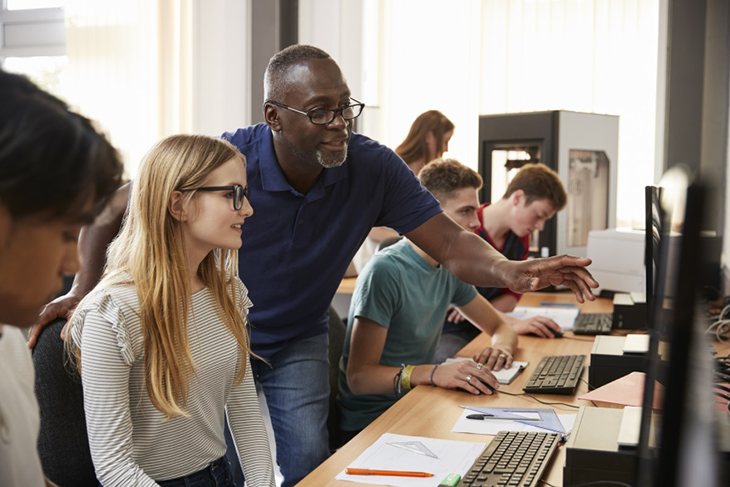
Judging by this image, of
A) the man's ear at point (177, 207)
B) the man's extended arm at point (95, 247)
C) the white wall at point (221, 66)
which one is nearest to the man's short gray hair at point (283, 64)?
the man's extended arm at point (95, 247)

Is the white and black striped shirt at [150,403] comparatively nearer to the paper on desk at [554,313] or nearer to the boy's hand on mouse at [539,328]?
the boy's hand on mouse at [539,328]

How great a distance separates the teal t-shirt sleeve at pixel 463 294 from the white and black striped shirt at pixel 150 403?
3.17ft

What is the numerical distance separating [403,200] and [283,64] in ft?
1.56

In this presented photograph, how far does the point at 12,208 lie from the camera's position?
597 mm

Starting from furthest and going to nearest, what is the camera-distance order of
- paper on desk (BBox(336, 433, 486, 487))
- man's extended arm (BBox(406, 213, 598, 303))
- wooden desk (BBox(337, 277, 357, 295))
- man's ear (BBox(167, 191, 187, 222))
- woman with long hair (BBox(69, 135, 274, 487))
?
wooden desk (BBox(337, 277, 357, 295)) < man's extended arm (BBox(406, 213, 598, 303)) < man's ear (BBox(167, 191, 187, 222)) < woman with long hair (BBox(69, 135, 274, 487)) < paper on desk (BBox(336, 433, 486, 487))

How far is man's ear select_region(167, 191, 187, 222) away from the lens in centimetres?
150

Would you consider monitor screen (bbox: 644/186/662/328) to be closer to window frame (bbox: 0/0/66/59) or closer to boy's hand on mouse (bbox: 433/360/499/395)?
boy's hand on mouse (bbox: 433/360/499/395)

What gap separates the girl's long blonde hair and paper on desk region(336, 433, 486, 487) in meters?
0.35

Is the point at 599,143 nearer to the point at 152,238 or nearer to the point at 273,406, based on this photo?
the point at 273,406

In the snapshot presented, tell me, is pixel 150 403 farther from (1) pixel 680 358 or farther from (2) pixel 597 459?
(1) pixel 680 358

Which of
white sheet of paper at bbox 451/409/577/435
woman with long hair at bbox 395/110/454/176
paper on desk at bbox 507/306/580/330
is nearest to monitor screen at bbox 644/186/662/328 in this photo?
white sheet of paper at bbox 451/409/577/435

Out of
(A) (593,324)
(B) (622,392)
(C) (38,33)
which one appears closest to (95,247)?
(B) (622,392)

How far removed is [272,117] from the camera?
2.04 m

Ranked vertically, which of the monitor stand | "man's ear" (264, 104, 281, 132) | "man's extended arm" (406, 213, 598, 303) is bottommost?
the monitor stand
